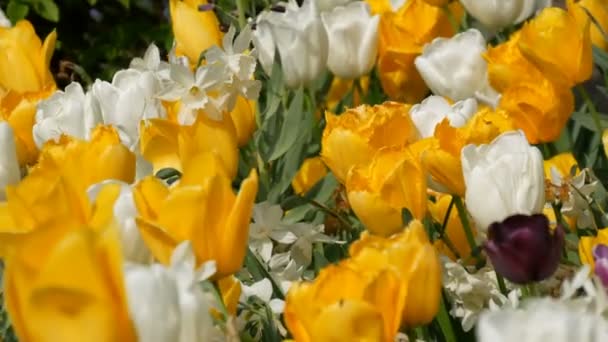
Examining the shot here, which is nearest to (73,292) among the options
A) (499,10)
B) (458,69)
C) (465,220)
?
(465,220)

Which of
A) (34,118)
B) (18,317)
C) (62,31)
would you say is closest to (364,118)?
(34,118)

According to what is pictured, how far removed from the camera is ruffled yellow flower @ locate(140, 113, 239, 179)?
Answer: 138 centimetres

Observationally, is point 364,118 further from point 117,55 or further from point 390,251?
point 117,55

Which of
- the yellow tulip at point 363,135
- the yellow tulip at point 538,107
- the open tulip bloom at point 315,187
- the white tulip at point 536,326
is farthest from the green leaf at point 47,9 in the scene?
the white tulip at point 536,326

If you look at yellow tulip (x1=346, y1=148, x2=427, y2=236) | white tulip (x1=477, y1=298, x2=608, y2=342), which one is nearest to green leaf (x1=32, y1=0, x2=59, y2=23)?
yellow tulip (x1=346, y1=148, x2=427, y2=236)

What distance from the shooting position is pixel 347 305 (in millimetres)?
863

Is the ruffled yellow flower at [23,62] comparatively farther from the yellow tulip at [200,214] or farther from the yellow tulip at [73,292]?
the yellow tulip at [73,292]

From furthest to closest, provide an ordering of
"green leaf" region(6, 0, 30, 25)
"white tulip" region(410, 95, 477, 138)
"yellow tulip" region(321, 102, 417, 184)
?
"green leaf" region(6, 0, 30, 25) < "white tulip" region(410, 95, 477, 138) < "yellow tulip" region(321, 102, 417, 184)

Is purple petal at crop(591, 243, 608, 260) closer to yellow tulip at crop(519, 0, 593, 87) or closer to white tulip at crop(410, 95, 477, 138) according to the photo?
white tulip at crop(410, 95, 477, 138)

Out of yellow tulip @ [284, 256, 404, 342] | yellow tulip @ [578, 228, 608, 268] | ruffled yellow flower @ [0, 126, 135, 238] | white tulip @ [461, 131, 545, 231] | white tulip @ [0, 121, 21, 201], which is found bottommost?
white tulip @ [0, 121, 21, 201]

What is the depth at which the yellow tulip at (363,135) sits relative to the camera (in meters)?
1.32

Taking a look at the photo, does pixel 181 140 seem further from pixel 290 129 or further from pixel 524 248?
pixel 524 248

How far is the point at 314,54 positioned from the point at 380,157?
1.73 feet

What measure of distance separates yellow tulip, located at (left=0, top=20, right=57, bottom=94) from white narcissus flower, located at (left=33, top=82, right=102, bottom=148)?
283 millimetres
